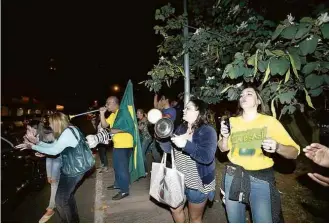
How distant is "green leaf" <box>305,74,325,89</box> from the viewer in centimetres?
311

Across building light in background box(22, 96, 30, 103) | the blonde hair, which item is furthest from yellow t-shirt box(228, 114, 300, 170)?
building light in background box(22, 96, 30, 103)

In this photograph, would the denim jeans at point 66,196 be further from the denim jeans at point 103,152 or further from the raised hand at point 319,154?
the denim jeans at point 103,152

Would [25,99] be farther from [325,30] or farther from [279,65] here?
[325,30]

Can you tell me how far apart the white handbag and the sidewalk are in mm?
2000

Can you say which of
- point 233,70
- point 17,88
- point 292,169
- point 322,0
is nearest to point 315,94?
point 233,70

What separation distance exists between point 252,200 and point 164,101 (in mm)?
5451

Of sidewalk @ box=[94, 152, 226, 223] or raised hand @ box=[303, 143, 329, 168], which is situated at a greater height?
raised hand @ box=[303, 143, 329, 168]

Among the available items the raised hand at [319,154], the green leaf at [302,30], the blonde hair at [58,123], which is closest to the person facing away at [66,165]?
the blonde hair at [58,123]

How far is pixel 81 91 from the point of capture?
68.6 metres

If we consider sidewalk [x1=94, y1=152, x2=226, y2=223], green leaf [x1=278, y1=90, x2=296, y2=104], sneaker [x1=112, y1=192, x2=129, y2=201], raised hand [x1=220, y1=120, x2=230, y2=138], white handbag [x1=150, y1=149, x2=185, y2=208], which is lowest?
sidewalk [x1=94, y1=152, x2=226, y2=223]

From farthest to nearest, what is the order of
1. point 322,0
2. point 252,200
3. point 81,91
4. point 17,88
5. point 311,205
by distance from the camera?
point 81,91 < point 17,88 < point 311,205 < point 322,0 < point 252,200

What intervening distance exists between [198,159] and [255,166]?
616 mm

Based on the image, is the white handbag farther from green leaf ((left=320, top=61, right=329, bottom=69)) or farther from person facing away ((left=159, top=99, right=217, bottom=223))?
green leaf ((left=320, top=61, right=329, bottom=69))

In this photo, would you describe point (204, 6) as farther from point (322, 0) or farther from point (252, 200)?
point (252, 200)
